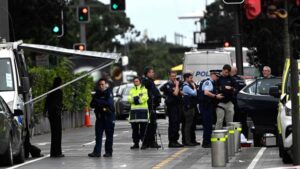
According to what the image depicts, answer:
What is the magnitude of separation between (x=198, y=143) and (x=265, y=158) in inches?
202

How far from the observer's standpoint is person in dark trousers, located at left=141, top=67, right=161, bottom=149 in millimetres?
24094

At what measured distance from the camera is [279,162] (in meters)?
19.0

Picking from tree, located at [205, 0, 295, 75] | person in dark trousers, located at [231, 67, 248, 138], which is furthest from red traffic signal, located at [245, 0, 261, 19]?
tree, located at [205, 0, 295, 75]

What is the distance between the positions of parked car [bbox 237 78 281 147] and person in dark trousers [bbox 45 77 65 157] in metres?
4.42

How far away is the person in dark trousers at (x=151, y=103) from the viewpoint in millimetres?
24094

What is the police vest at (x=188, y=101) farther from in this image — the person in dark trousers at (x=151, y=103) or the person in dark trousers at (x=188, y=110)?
the person in dark trousers at (x=151, y=103)

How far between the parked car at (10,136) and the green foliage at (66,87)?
12.1 m

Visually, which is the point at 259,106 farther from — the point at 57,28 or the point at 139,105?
the point at 57,28

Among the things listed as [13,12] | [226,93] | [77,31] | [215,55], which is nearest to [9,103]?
[226,93]

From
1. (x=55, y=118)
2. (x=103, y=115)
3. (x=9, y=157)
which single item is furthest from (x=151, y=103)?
(x=9, y=157)

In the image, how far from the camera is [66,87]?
36750 millimetres

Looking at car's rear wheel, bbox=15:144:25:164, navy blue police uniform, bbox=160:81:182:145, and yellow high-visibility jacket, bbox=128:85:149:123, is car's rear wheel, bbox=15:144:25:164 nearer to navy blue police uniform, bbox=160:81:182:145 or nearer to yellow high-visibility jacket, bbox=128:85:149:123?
yellow high-visibility jacket, bbox=128:85:149:123

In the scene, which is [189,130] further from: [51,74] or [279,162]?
[51,74]

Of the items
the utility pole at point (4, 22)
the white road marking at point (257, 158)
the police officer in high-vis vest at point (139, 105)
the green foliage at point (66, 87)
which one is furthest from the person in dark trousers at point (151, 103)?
the green foliage at point (66, 87)
